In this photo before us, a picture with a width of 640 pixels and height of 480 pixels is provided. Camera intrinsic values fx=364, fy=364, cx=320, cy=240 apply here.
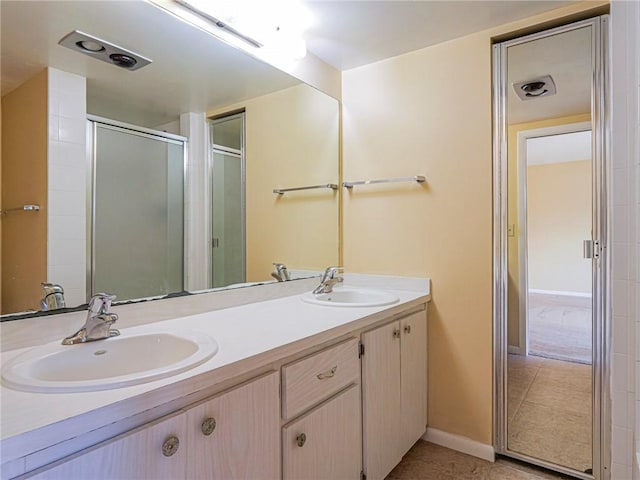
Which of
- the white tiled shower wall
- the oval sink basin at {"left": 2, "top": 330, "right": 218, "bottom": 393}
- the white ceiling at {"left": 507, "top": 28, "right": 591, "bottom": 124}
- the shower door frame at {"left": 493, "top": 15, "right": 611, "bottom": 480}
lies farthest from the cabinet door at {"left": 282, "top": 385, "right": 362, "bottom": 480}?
the white ceiling at {"left": 507, "top": 28, "right": 591, "bottom": 124}

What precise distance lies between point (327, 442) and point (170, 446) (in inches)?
24.9

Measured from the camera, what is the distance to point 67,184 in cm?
114

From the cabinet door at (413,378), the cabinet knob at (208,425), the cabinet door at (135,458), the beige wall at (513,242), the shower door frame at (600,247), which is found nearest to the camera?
the cabinet door at (135,458)

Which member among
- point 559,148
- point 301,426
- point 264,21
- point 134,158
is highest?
point 264,21

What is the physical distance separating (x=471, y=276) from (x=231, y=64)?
1577 millimetres

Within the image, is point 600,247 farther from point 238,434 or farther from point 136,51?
point 136,51

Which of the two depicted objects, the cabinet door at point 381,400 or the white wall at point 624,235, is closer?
the white wall at point 624,235

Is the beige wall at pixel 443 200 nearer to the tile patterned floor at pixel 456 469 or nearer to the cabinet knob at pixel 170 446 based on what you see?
the tile patterned floor at pixel 456 469

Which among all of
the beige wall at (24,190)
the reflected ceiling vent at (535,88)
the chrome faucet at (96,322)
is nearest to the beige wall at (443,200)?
the reflected ceiling vent at (535,88)

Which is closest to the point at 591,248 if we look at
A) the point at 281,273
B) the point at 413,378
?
the point at 413,378

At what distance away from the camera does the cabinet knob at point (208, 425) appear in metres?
0.87

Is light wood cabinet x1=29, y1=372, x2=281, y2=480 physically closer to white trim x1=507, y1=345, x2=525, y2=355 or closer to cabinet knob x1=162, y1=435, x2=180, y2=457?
cabinet knob x1=162, y1=435, x2=180, y2=457

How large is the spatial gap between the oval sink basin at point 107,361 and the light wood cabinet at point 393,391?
27.7 inches

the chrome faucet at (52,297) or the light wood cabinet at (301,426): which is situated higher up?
the chrome faucet at (52,297)
